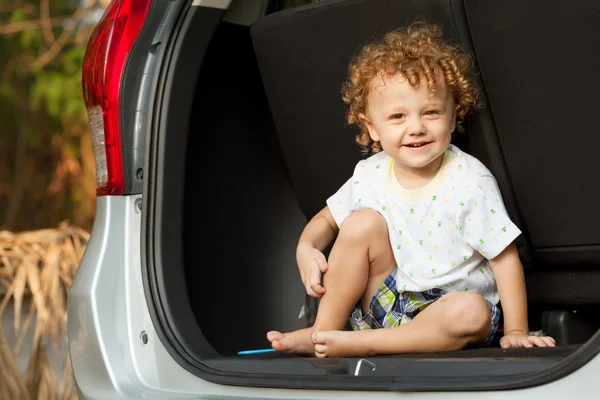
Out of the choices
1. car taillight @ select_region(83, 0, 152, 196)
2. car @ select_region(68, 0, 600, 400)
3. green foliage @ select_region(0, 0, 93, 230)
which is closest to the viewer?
car @ select_region(68, 0, 600, 400)

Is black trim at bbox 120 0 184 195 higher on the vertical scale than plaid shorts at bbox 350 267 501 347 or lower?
higher

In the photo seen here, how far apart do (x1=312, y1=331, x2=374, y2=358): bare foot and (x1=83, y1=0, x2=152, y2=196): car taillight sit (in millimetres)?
566

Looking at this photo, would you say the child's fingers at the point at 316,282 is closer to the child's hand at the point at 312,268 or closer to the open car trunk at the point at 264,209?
the child's hand at the point at 312,268

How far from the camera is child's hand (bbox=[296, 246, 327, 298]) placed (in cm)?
211

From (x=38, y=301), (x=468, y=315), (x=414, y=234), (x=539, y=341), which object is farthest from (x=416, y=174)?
(x=38, y=301)

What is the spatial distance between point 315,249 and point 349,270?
0.14 meters

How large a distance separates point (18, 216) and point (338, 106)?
19.8 ft

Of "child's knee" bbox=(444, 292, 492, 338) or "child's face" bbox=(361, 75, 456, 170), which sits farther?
"child's face" bbox=(361, 75, 456, 170)

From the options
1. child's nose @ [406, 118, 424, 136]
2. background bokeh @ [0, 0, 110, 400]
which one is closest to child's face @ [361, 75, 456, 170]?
child's nose @ [406, 118, 424, 136]

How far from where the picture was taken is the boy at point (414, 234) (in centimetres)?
194

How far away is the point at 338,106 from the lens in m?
2.24

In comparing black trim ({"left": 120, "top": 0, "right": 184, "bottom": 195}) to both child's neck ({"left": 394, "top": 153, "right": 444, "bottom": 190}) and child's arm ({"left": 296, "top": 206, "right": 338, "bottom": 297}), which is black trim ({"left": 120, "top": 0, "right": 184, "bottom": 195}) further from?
child's neck ({"left": 394, "top": 153, "right": 444, "bottom": 190})

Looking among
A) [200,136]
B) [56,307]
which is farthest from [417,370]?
[56,307]

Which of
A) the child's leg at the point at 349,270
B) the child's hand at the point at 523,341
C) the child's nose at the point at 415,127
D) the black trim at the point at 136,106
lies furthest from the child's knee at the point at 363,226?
the black trim at the point at 136,106
